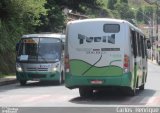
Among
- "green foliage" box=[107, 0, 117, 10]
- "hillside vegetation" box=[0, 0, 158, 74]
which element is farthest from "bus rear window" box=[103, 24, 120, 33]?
"green foliage" box=[107, 0, 117, 10]

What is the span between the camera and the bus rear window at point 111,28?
2042 cm

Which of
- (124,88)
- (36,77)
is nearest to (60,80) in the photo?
(36,77)

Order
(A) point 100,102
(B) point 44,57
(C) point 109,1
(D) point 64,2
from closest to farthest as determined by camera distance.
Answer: (A) point 100,102
(B) point 44,57
(D) point 64,2
(C) point 109,1

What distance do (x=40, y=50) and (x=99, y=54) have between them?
1091cm

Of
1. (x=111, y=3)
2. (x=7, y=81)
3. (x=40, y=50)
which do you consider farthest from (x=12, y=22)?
(x=111, y=3)

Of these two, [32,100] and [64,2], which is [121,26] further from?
[64,2]

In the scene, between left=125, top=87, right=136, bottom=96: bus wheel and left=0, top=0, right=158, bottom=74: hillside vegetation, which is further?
left=0, top=0, right=158, bottom=74: hillside vegetation

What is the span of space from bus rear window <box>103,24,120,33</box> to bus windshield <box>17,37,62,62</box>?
1035 centimetres

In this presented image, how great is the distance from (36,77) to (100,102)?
37.1ft

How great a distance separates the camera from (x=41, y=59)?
30.6 meters

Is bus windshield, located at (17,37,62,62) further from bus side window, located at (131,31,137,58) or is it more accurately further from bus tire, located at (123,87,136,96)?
bus side window, located at (131,31,137,58)

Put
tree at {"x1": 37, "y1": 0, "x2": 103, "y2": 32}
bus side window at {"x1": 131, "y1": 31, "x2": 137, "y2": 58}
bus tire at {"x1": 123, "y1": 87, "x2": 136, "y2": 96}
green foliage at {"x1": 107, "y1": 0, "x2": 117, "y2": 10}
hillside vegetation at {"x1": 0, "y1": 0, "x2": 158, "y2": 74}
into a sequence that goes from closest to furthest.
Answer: bus tire at {"x1": 123, "y1": 87, "x2": 136, "y2": 96}
bus side window at {"x1": 131, "y1": 31, "x2": 137, "y2": 58}
hillside vegetation at {"x1": 0, "y1": 0, "x2": 158, "y2": 74}
tree at {"x1": 37, "y1": 0, "x2": 103, "y2": 32}
green foliage at {"x1": 107, "y1": 0, "x2": 117, "y2": 10}

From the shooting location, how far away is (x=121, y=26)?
2045 centimetres

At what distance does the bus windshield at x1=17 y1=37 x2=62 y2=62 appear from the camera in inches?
1208
